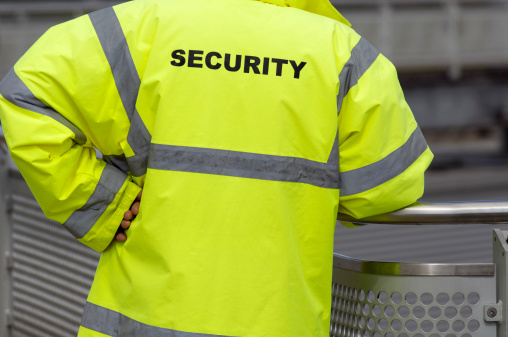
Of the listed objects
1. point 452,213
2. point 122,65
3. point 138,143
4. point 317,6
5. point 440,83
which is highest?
point 440,83

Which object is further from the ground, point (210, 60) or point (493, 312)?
point (210, 60)

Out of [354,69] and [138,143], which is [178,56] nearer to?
[138,143]

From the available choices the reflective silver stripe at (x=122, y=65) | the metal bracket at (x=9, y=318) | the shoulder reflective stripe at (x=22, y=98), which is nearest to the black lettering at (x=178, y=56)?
the reflective silver stripe at (x=122, y=65)

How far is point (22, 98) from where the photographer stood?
2113 mm

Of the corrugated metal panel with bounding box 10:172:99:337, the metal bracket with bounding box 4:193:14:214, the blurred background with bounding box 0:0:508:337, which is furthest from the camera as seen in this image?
the blurred background with bounding box 0:0:508:337

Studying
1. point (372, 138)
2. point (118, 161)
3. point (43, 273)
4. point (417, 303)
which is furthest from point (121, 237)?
point (43, 273)

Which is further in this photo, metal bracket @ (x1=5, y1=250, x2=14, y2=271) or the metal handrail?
metal bracket @ (x1=5, y1=250, x2=14, y2=271)

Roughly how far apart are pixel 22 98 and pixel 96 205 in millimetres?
397

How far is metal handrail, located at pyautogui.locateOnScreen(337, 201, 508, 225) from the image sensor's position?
230 centimetres

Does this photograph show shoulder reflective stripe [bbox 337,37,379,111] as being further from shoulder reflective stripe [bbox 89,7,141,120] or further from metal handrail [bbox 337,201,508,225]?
shoulder reflective stripe [bbox 89,7,141,120]

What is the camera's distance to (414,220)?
7.64 feet

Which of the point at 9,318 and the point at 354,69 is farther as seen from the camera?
the point at 9,318

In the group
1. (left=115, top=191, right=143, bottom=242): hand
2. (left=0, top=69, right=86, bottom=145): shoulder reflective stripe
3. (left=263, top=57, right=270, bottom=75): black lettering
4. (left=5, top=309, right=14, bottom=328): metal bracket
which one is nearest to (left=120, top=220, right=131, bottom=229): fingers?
(left=115, top=191, right=143, bottom=242): hand

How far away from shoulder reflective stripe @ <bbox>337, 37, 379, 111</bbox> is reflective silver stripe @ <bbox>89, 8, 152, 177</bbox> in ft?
1.96
